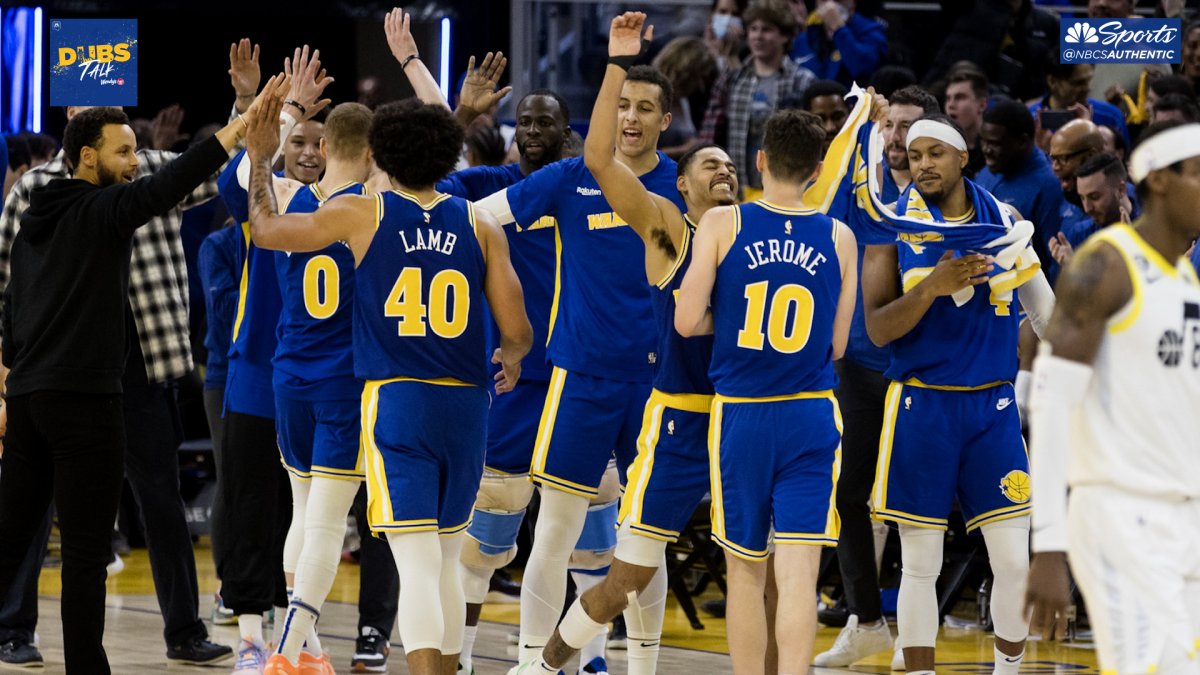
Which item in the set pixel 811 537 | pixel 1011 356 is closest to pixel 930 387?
pixel 1011 356

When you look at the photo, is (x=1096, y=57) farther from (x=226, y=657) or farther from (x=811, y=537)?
(x=226, y=657)

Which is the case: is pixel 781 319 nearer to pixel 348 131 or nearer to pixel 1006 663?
pixel 1006 663

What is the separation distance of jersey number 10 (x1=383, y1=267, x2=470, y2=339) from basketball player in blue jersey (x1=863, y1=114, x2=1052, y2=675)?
1803 millimetres

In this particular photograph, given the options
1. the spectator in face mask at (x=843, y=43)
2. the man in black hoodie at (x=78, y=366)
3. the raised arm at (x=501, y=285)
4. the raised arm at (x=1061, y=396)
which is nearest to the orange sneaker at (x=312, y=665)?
the man in black hoodie at (x=78, y=366)

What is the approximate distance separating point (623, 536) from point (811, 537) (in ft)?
2.69

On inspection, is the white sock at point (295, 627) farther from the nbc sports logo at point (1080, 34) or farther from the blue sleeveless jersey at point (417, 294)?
the nbc sports logo at point (1080, 34)

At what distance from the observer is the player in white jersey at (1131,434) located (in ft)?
14.6

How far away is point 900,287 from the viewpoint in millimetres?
7410

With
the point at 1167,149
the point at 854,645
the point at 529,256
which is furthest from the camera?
the point at 854,645

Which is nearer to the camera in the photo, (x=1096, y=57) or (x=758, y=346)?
Result: (x=758, y=346)

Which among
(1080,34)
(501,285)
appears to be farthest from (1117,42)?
(501,285)

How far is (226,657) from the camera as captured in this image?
337 inches

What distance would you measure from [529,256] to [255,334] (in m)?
1.33

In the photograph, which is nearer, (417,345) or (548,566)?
(417,345)
